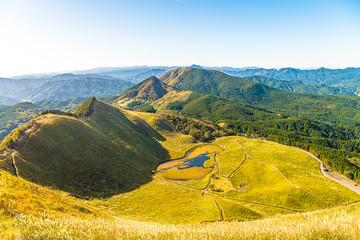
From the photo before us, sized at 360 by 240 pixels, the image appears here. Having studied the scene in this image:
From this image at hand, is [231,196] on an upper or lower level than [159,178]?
upper

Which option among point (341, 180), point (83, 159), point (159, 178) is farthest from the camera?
point (159, 178)

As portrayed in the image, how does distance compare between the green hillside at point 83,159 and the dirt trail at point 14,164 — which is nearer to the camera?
the dirt trail at point 14,164

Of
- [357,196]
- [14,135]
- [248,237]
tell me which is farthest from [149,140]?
[248,237]

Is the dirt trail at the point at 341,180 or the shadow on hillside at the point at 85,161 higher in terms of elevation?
the shadow on hillside at the point at 85,161

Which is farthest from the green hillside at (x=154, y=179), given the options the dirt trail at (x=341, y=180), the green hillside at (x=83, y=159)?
the dirt trail at (x=341, y=180)

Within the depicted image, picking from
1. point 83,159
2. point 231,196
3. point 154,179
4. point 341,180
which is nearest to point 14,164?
point 83,159

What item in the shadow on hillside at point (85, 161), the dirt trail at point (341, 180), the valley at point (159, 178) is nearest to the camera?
the valley at point (159, 178)

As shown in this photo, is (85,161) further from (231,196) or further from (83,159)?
(231,196)

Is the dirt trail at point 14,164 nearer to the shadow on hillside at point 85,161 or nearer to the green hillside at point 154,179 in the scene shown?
the green hillside at point 154,179

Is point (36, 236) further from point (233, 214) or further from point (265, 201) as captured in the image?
point (265, 201)

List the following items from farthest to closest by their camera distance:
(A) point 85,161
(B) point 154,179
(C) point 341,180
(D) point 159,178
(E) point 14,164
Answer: (D) point 159,178, (B) point 154,179, (C) point 341,180, (A) point 85,161, (E) point 14,164
